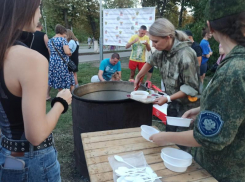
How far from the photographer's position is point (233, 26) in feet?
3.18

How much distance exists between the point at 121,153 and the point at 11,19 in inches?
38.0

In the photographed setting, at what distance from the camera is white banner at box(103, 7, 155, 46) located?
607cm

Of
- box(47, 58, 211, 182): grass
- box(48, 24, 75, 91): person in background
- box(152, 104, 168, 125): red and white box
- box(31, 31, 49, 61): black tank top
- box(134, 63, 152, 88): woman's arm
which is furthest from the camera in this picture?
box(48, 24, 75, 91): person in background

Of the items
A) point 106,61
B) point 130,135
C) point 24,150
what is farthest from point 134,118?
point 106,61

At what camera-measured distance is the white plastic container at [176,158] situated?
108 centimetres

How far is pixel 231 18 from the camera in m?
0.97

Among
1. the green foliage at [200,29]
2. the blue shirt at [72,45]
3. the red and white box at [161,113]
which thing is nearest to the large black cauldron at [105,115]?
the red and white box at [161,113]

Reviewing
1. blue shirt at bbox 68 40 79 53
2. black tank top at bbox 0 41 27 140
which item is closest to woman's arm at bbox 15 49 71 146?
black tank top at bbox 0 41 27 140

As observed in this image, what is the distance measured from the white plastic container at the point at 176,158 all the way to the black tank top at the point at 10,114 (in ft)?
2.69

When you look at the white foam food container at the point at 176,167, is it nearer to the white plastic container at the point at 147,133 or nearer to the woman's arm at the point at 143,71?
the white plastic container at the point at 147,133

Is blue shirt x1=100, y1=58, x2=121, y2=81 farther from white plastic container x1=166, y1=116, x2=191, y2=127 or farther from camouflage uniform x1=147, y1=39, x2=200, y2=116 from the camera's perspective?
white plastic container x1=166, y1=116, x2=191, y2=127

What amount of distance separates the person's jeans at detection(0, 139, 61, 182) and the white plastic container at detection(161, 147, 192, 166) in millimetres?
686

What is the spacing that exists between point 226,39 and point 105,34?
6.13 m

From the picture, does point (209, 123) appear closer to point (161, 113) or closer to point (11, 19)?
point (11, 19)
